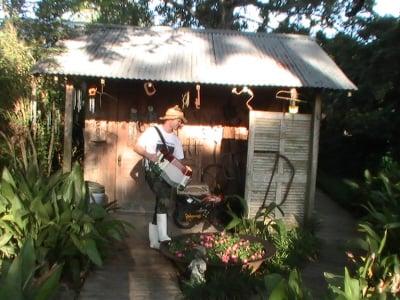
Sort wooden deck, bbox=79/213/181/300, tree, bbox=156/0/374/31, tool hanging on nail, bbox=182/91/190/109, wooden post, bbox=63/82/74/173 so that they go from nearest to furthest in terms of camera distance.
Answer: wooden deck, bbox=79/213/181/300 < wooden post, bbox=63/82/74/173 < tool hanging on nail, bbox=182/91/190/109 < tree, bbox=156/0/374/31

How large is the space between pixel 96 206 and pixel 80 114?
4.48 meters

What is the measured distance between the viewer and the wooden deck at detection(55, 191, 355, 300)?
16.7 ft

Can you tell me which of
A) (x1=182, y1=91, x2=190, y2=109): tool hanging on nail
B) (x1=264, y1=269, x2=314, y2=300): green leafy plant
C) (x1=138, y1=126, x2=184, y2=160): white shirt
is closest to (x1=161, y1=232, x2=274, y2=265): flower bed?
(x1=138, y1=126, x2=184, y2=160): white shirt

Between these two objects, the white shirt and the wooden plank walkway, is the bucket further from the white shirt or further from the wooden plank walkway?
the wooden plank walkway

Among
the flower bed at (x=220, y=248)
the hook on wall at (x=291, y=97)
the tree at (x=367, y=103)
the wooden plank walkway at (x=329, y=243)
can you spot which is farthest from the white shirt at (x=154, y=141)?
the tree at (x=367, y=103)

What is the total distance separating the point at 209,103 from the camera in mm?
9250

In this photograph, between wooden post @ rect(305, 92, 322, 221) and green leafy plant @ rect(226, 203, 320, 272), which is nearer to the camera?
green leafy plant @ rect(226, 203, 320, 272)

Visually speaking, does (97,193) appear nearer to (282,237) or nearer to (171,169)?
(171,169)

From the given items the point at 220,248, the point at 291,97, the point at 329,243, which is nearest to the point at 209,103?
the point at 291,97

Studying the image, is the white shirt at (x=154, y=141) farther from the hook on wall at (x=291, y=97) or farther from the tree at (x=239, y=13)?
the tree at (x=239, y=13)

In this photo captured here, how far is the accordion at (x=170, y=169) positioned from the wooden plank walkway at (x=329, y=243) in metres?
2.07

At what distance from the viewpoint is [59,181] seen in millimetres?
6203

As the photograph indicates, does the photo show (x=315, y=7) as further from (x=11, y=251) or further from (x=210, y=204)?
(x=11, y=251)

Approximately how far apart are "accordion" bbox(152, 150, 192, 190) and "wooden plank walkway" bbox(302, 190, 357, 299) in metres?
2.07
